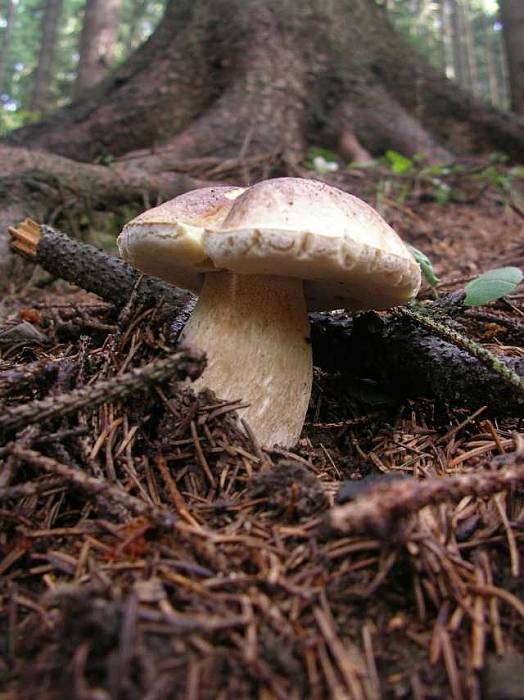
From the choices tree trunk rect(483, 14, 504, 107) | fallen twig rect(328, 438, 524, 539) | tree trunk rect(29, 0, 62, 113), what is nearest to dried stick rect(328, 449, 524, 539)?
fallen twig rect(328, 438, 524, 539)

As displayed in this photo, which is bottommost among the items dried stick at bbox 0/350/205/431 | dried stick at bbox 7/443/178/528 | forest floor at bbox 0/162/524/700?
forest floor at bbox 0/162/524/700

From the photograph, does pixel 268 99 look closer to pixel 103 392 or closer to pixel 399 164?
pixel 399 164

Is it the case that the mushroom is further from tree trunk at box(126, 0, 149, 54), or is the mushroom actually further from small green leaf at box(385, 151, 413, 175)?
tree trunk at box(126, 0, 149, 54)

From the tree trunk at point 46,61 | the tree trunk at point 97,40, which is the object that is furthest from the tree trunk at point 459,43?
the tree trunk at point 97,40

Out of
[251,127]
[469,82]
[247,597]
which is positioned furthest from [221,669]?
[469,82]

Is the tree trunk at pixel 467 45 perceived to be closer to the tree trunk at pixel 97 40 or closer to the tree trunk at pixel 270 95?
the tree trunk at pixel 97 40
